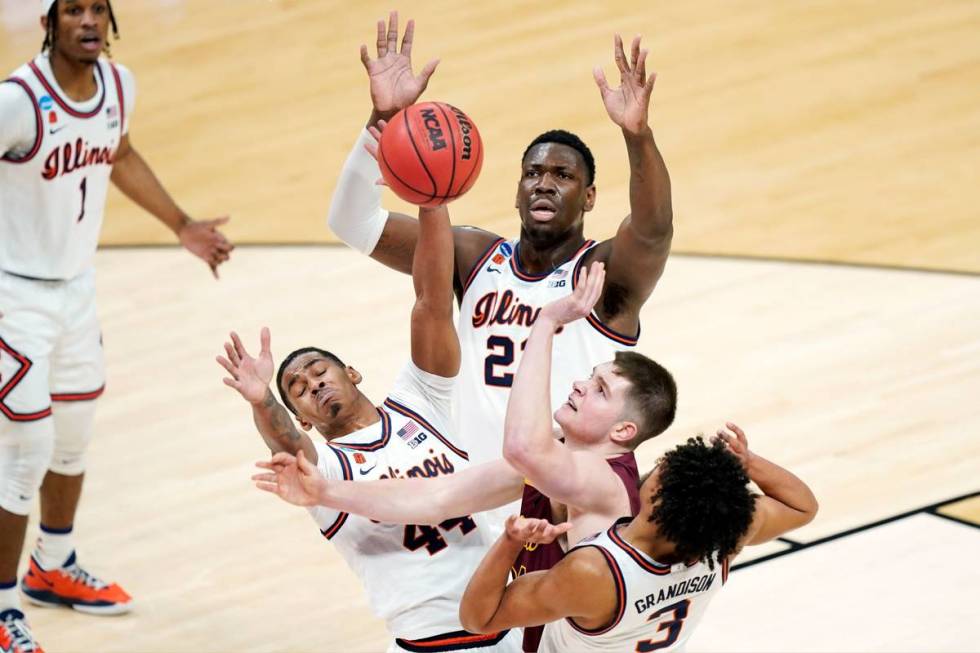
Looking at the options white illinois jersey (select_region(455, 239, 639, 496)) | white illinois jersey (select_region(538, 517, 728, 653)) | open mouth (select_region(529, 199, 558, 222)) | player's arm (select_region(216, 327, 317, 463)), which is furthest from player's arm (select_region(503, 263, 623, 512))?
open mouth (select_region(529, 199, 558, 222))

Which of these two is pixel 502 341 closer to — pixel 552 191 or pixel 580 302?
pixel 552 191

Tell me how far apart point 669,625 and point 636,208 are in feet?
5.13

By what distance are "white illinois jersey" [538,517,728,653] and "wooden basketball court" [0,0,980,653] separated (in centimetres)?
206

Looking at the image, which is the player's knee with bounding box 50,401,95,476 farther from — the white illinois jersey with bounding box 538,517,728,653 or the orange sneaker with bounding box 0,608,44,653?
the white illinois jersey with bounding box 538,517,728,653

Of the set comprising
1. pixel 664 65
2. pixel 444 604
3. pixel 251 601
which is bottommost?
pixel 251 601

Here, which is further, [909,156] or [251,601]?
[909,156]

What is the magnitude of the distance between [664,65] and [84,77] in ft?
22.7

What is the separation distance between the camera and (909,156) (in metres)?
10.8

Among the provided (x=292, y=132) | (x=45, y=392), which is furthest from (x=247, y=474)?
(x=292, y=132)

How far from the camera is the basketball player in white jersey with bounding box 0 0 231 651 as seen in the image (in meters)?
6.24

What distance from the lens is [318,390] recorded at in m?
5.17

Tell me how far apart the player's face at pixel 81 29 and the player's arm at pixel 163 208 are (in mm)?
610

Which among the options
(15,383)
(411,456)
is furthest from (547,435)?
(15,383)

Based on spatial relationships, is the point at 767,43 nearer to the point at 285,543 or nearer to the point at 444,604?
the point at 285,543
